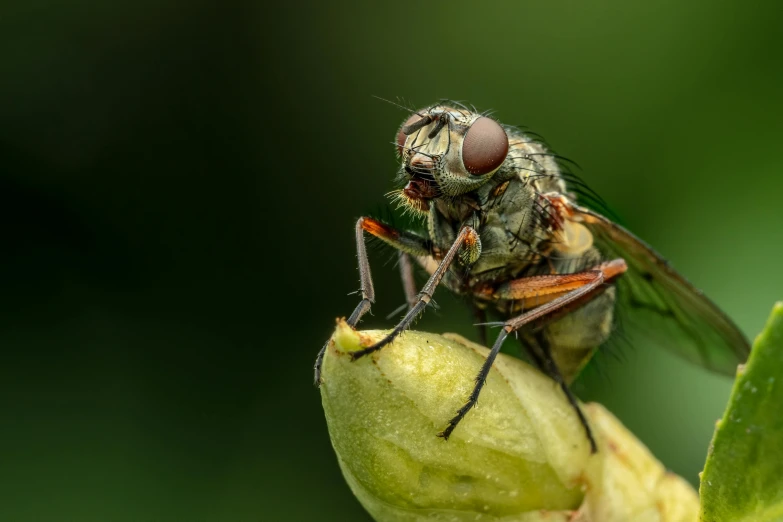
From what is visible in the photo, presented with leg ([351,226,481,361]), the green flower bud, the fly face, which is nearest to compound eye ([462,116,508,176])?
the fly face

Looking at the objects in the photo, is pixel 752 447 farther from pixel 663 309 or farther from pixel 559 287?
pixel 663 309

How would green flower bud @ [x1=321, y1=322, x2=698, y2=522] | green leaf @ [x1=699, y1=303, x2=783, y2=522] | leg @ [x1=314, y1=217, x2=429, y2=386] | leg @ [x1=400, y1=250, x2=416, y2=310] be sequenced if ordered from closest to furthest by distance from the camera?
green leaf @ [x1=699, y1=303, x2=783, y2=522] < green flower bud @ [x1=321, y1=322, x2=698, y2=522] < leg @ [x1=314, y1=217, x2=429, y2=386] < leg @ [x1=400, y1=250, x2=416, y2=310]

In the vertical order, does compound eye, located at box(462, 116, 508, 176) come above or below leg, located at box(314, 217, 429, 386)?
above

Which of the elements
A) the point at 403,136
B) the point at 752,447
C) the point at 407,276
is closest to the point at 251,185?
the point at 407,276

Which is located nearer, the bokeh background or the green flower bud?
the green flower bud

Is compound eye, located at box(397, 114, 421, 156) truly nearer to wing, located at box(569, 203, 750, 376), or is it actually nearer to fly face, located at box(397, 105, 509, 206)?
fly face, located at box(397, 105, 509, 206)

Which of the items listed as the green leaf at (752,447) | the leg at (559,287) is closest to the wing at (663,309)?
the leg at (559,287)
